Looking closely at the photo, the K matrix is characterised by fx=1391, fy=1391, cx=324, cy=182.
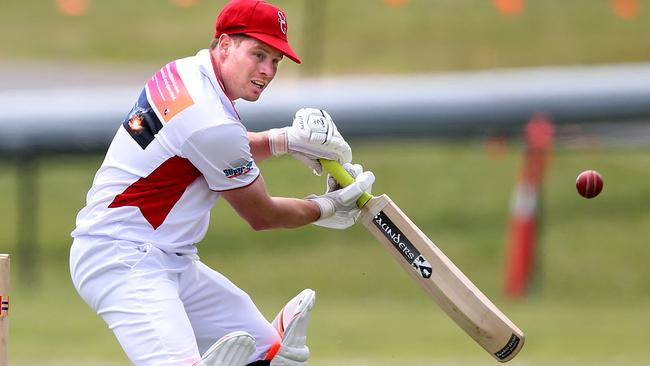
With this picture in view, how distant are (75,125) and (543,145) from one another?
3.85 meters

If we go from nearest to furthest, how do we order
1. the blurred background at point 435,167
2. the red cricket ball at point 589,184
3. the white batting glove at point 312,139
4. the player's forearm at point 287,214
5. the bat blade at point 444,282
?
the player's forearm at point 287,214 < the white batting glove at point 312,139 < the bat blade at point 444,282 < the red cricket ball at point 589,184 < the blurred background at point 435,167

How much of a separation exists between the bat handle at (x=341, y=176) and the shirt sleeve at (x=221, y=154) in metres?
0.59

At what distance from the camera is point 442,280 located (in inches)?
210

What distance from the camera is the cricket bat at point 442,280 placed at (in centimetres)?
532

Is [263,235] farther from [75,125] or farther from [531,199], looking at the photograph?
[531,199]

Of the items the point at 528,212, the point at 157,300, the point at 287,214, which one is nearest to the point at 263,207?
the point at 287,214

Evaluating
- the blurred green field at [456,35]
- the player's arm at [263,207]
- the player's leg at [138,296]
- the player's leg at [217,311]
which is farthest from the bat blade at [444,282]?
the blurred green field at [456,35]

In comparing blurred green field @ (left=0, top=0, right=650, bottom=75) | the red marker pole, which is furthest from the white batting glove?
blurred green field @ (left=0, top=0, right=650, bottom=75)

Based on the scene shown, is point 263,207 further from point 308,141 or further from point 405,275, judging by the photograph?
point 405,275

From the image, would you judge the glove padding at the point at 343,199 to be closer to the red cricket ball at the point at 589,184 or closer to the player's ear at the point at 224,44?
the player's ear at the point at 224,44

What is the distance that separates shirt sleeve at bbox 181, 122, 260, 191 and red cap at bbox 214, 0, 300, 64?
33 centimetres

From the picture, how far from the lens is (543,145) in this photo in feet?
36.1

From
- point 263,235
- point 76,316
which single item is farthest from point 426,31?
point 76,316

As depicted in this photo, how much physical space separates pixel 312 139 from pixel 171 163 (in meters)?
0.64
